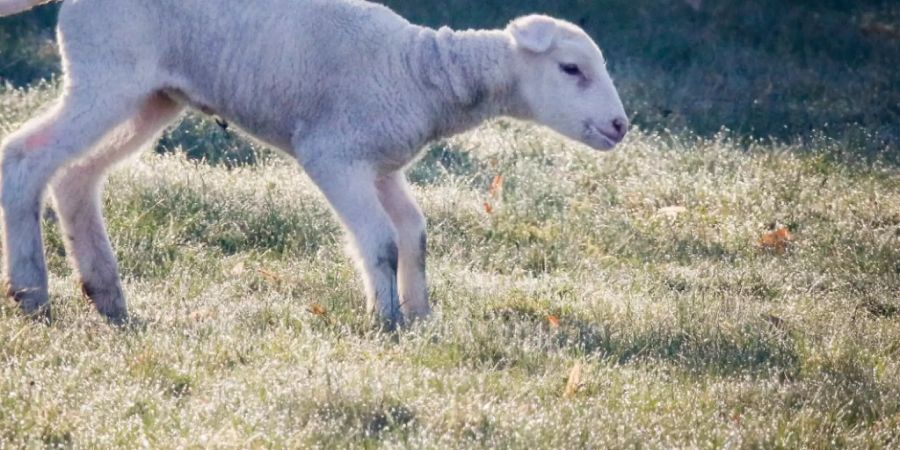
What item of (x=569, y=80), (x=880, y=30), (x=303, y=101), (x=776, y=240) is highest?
(x=303, y=101)

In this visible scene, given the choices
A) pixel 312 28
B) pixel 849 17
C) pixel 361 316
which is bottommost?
pixel 849 17

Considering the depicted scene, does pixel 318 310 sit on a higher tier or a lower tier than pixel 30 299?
lower

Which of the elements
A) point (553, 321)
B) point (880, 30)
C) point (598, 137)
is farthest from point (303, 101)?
point (880, 30)

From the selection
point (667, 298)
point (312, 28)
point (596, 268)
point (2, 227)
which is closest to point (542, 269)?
point (596, 268)

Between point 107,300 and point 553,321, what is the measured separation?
1948 mm

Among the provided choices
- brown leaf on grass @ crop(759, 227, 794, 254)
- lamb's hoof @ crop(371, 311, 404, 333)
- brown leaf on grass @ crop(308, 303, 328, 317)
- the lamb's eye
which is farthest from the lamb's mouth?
brown leaf on grass @ crop(759, 227, 794, 254)

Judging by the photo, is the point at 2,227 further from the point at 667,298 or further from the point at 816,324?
the point at 816,324

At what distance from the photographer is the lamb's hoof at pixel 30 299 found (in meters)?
5.55

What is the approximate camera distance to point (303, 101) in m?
5.93

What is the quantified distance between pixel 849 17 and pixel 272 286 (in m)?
13.4

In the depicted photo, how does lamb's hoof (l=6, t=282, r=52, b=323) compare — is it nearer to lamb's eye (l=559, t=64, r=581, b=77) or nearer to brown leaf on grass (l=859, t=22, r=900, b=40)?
lamb's eye (l=559, t=64, r=581, b=77)

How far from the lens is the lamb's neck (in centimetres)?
609

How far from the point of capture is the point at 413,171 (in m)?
9.64

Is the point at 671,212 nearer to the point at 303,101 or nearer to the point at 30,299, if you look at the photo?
the point at 303,101
